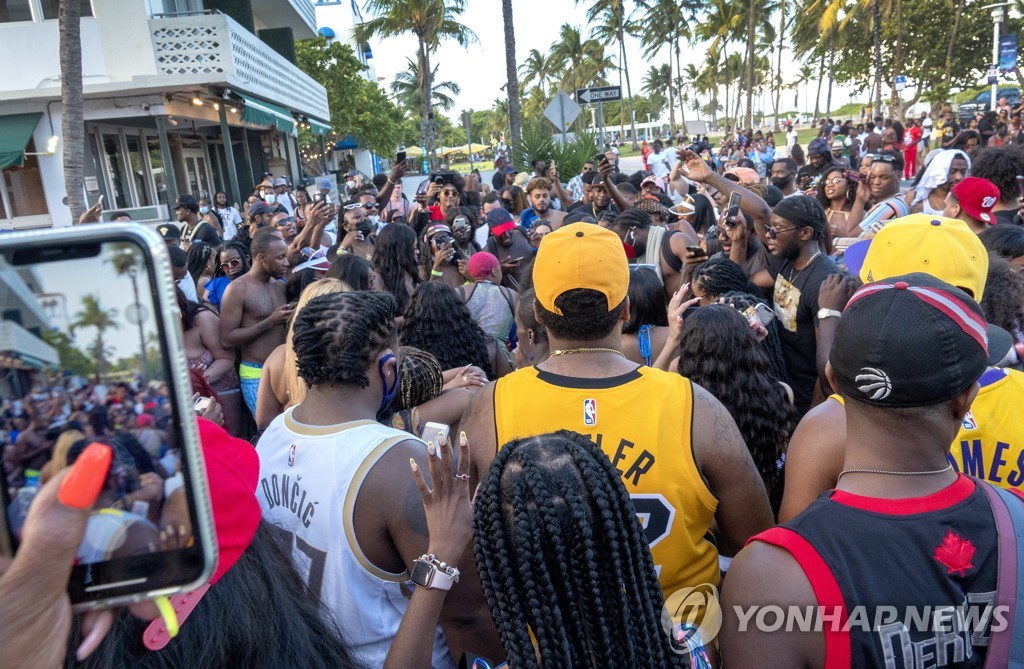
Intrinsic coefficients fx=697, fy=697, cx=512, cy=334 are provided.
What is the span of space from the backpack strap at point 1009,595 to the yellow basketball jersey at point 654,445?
0.80m

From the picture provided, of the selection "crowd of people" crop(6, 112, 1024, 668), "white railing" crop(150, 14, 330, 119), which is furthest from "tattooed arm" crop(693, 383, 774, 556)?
"white railing" crop(150, 14, 330, 119)

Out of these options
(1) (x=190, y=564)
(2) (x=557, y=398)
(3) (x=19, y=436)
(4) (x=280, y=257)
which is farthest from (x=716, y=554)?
(4) (x=280, y=257)

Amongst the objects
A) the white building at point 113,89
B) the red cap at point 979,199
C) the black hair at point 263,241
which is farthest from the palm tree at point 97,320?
the white building at point 113,89

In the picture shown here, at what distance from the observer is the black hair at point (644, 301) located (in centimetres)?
396

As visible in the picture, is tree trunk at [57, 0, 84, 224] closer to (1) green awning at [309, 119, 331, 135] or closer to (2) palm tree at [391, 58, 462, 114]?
(1) green awning at [309, 119, 331, 135]

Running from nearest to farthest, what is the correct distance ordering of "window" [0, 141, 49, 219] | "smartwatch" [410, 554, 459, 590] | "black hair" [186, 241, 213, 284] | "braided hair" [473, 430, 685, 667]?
"braided hair" [473, 430, 685, 667] → "smartwatch" [410, 554, 459, 590] → "black hair" [186, 241, 213, 284] → "window" [0, 141, 49, 219]

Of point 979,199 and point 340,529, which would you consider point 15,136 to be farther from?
point 979,199

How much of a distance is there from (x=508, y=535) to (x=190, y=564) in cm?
75

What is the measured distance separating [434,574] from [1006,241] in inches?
146

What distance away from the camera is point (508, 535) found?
1538 millimetres

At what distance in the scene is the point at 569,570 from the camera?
4.87 ft

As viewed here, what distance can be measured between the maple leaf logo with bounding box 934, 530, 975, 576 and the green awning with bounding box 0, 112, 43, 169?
16.7m

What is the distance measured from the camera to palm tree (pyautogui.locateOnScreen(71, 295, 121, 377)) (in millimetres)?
914

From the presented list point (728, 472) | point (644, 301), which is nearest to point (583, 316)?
point (728, 472)
